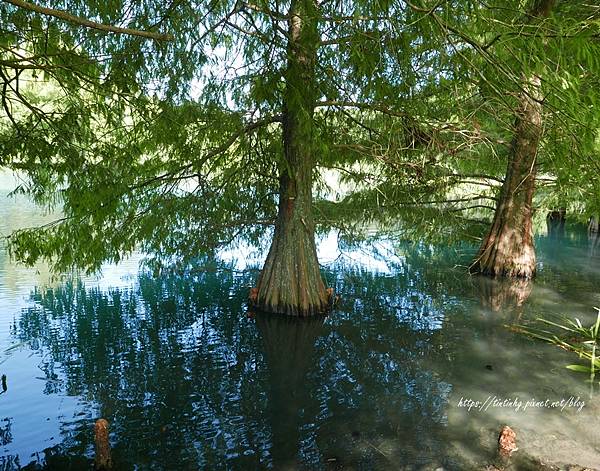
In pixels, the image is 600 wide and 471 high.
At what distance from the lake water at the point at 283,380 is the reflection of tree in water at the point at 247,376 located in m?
0.02

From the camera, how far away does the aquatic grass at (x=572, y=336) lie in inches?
241

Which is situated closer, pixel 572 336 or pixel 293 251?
pixel 572 336

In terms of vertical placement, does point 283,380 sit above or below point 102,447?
below

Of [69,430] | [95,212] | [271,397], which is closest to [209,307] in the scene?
[95,212]

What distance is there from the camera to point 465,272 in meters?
13.0

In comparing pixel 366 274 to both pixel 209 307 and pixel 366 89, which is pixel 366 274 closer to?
pixel 209 307

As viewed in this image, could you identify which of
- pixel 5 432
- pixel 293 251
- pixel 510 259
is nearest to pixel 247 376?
pixel 5 432

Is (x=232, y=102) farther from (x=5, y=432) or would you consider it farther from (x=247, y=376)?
(x=5, y=432)

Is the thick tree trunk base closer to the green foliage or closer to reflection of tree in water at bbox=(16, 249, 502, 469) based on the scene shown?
the green foliage

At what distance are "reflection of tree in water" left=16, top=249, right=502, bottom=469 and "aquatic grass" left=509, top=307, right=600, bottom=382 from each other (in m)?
1.31

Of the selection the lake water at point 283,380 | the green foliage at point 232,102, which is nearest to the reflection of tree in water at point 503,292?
the lake water at point 283,380

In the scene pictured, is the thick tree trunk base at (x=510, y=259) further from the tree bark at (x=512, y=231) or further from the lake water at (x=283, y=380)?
the lake water at (x=283, y=380)

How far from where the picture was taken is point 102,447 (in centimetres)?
392

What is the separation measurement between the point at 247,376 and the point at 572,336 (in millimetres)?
4871
